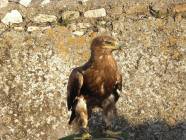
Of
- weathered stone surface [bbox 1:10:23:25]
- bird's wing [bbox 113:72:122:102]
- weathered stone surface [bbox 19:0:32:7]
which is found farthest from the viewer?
weathered stone surface [bbox 19:0:32:7]

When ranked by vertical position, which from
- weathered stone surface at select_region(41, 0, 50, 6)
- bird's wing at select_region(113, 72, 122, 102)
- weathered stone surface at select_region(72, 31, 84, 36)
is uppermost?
weathered stone surface at select_region(41, 0, 50, 6)

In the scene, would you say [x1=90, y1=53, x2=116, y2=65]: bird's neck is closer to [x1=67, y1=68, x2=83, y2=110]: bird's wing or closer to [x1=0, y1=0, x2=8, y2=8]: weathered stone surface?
[x1=67, y1=68, x2=83, y2=110]: bird's wing

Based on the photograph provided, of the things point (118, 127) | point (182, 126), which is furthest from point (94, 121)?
point (182, 126)

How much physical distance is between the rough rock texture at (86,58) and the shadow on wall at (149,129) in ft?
0.05

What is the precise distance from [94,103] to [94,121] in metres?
2.35

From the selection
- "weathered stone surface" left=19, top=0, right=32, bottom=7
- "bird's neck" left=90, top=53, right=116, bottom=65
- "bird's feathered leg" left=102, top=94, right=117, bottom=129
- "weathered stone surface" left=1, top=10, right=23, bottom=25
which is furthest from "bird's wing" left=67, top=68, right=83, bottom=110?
"weathered stone surface" left=19, top=0, right=32, bottom=7

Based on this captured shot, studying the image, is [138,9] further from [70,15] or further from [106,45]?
[106,45]

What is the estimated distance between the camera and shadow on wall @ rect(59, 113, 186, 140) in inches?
517

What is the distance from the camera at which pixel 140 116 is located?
13.2 metres

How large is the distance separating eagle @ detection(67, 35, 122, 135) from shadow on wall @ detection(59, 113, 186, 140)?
2.12 m

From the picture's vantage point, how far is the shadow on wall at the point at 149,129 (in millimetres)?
13125

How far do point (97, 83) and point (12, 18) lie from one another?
153 inches

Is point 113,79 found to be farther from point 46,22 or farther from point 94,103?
point 46,22

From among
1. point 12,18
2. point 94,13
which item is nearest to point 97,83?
point 94,13
